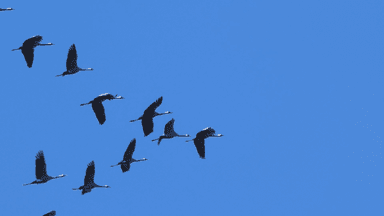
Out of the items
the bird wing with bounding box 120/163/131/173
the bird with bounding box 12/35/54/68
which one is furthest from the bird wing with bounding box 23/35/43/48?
the bird wing with bounding box 120/163/131/173

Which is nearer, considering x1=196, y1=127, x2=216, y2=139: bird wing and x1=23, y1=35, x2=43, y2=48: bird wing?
x1=23, y1=35, x2=43, y2=48: bird wing

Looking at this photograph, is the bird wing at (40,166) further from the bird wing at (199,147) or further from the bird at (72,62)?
the bird wing at (199,147)

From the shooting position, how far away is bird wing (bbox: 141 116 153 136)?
150ft

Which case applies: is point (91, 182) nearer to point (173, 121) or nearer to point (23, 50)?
point (173, 121)

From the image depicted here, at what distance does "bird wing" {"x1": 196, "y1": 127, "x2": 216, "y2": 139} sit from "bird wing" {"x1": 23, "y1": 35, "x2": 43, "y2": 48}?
13105 millimetres

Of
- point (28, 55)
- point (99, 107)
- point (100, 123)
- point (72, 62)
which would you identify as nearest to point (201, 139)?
point (100, 123)

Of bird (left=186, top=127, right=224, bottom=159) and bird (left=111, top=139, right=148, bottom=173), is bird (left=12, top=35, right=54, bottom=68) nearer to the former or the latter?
bird (left=111, top=139, right=148, bottom=173)

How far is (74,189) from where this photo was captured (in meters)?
45.6

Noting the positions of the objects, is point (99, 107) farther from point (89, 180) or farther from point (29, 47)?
point (29, 47)

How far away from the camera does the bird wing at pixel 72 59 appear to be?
4388 cm

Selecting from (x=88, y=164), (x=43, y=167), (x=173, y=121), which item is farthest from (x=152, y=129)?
(x=43, y=167)

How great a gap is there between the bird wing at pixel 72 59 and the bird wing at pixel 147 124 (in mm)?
6299

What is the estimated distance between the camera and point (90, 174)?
4650cm

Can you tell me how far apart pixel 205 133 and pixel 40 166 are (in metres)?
12.0
